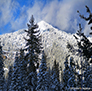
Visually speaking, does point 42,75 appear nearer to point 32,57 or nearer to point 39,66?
point 39,66

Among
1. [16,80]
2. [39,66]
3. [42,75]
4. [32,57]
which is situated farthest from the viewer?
[42,75]

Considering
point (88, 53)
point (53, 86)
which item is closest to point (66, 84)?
point (53, 86)

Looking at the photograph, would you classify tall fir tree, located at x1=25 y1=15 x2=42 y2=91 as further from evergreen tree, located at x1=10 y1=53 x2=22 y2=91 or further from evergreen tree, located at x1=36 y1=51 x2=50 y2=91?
evergreen tree, located at x1=36 y1=51 x2=50 y2=91

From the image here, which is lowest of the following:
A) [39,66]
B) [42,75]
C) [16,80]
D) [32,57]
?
[16,80]

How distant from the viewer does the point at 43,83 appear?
97.1ft

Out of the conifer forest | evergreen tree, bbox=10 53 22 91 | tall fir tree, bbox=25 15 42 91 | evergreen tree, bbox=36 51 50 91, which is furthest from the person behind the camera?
evergreen tree, bbox=36 51 50 91

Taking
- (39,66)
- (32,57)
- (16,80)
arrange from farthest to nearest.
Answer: (39,66) < (16,80) < (32,57)

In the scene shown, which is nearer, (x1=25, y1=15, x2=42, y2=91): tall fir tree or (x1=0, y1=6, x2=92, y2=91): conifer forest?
(x1=0, y1=6, x2=92, y2=91): conifer forest

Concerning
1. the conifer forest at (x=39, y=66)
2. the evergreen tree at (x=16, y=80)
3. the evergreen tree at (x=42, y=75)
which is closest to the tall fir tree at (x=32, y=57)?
the conifer forest at (x=39, y=66)

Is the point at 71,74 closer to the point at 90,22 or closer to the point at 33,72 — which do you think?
the point at 33,72

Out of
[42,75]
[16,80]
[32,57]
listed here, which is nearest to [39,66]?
[42,75]

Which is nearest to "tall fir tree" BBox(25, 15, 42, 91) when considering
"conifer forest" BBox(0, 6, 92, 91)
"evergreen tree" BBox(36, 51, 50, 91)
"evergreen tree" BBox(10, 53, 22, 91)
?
"conifer forest" BBox(0, 6, 92, 91)

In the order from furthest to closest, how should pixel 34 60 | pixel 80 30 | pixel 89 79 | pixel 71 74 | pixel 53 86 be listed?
pixel 53 86 < pixel 71 74 < pixel 89 79 < pixel 80 30 < pixel 34 60

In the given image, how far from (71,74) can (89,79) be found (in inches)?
195
